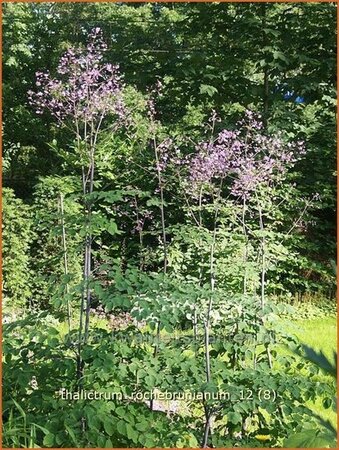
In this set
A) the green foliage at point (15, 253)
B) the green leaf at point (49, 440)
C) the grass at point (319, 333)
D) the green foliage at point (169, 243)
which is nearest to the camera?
the green leaf at point (49, 440)

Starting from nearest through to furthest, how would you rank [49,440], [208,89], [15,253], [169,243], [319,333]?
[49,440] < [169,243] < [319,333] < [15,253] < [208,89]

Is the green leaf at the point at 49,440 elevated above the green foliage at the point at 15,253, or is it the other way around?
the green foliage at the point at 15,253

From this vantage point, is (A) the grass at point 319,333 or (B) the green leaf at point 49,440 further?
(A) the grass at point 319,333

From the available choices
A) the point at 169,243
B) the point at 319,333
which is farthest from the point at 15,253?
the point at 319,333

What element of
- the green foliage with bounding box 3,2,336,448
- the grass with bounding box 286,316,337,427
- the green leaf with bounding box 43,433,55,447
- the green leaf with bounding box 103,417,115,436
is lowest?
the grass with bounding box 286,316,337,427

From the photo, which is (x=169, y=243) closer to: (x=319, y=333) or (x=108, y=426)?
(x=108, y=426)

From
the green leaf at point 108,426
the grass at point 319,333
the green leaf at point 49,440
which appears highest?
the green leaf at point 108,426

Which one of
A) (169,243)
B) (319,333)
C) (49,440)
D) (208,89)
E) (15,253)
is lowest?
(319,333)

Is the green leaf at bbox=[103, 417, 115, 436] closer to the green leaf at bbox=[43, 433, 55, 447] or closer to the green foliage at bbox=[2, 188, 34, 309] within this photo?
the green leaf at bbox=[43, 433, 55, 447]

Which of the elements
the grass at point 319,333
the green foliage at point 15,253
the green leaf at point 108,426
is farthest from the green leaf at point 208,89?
the green leaf at point 108,426

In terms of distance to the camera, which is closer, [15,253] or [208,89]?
[15,253]

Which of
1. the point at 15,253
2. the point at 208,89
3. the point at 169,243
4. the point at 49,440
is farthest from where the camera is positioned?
the point at 208,89

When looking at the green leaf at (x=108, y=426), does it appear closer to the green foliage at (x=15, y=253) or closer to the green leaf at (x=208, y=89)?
the green foliage at (x=15, y=253)

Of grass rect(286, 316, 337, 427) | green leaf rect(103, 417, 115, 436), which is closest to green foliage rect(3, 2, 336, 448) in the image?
green leaf rect(103, 417, 115, 436)
